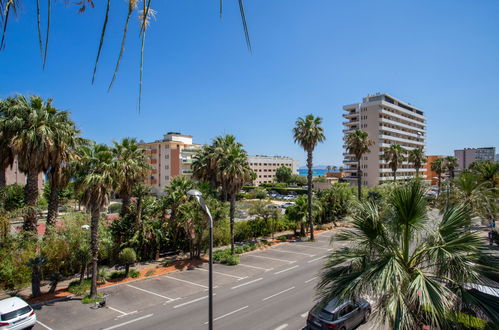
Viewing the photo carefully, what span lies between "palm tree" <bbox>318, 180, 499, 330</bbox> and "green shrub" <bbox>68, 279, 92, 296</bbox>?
17.1 m

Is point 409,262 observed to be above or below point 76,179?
below

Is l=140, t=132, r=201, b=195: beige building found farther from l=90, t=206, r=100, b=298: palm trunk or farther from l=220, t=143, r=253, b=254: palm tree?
l=90, t=206, r=100, b=298: palm trunk

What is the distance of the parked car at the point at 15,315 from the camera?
41.9 feet

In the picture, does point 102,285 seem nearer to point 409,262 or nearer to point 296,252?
point 296,252

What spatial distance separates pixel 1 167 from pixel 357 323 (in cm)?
2244

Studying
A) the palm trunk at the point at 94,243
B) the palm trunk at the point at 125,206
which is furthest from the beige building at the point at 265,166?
the palm trunk at the point at 94,243

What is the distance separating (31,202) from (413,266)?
68.2 feet

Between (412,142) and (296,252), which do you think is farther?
(412,142)

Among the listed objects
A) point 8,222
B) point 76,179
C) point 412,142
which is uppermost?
point 412,142

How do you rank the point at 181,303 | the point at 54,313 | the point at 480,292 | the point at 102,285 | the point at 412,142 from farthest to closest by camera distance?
1. the point at 412,142
2. the point at 102,285
3. the point at 181,303
4. the point at 54,313
5. the point at 480,292

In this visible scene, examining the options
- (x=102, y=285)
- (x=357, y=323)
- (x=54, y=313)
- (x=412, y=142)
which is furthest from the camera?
(x=412, y=142)

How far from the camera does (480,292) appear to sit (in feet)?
17.9

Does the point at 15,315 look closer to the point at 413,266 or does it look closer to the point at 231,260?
the point at 231,260

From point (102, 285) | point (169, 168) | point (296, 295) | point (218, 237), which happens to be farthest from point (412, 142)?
point (102, 285)
